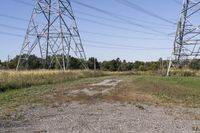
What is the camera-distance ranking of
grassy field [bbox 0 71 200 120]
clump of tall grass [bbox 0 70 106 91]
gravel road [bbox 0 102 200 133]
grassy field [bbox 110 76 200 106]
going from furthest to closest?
clump of tall grass [bbox 0 70 106 91] < grassy field [bbox 110 76 200 106] < grassy field [bbox 0 71 200 120] < gravel road [bbox 0 102 200 133]

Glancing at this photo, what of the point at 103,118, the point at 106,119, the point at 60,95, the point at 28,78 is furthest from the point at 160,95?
the point at 28,78

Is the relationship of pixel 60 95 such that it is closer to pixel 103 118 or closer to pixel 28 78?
pixel 103 118

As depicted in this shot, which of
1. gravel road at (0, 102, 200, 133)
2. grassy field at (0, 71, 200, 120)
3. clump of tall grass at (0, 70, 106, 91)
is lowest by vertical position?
gravel road at (0, 102, 200, 133)

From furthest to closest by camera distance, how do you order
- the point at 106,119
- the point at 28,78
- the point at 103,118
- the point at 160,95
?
the point at 28,78 → the point at 160,95 → the point at 103,118 → the point at 106,119

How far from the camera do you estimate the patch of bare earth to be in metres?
12.1

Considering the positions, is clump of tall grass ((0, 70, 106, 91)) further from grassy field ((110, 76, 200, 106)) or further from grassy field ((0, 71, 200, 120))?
grassy field ((110, 76, 200, 106))

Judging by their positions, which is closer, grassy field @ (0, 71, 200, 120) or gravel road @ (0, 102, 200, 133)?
gravel road @ (0, 102, 200, 133)

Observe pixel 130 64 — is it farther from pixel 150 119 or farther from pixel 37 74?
pixel 150 119

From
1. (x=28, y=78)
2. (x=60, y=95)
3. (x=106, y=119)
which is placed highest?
(x=28, y=78)

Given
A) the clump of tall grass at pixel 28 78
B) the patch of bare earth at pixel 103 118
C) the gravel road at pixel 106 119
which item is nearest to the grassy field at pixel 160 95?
the patch of bare earth at pixel 103 118

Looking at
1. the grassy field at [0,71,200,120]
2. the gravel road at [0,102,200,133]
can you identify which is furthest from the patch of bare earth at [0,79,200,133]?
the grassy field at [0,71,200,120]

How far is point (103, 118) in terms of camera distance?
47.0 feet

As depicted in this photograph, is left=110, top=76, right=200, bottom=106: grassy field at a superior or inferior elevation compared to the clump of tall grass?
inferior

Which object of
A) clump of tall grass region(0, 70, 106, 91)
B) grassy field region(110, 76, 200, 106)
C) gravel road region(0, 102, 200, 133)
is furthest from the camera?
clump of tall grass region(0, 70, 106, 91)
